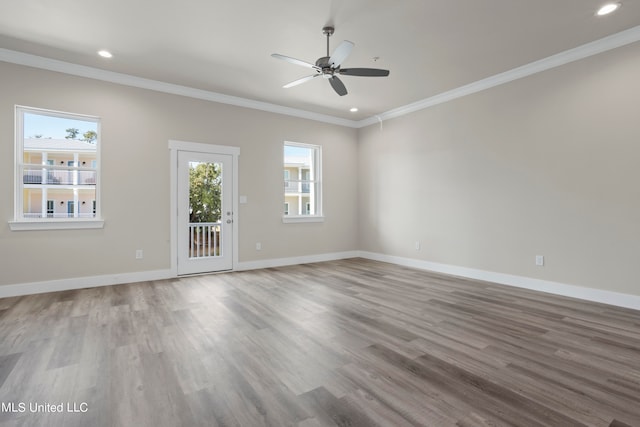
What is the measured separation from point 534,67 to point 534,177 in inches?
58.1

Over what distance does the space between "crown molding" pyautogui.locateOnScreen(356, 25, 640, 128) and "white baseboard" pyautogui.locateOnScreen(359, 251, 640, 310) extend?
282 centimetres

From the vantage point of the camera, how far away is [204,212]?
5.18 m

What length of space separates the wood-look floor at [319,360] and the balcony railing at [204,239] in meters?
1.28

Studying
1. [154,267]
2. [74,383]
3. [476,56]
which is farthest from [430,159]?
[74,383]

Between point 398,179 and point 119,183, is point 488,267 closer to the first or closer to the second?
point 398,179

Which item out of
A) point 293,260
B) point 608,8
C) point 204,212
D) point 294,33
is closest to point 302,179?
point 293,260

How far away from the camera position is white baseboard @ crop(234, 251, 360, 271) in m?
5.53

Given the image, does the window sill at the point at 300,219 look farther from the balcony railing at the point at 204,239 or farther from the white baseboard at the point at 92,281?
the balcony railing at the point at 204,239

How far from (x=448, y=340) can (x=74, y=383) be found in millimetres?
2732

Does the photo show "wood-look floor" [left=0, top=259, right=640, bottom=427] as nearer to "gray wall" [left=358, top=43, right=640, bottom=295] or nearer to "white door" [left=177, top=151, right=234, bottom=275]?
"gray wall" [left=358, top=43, right=640, bottom=295]

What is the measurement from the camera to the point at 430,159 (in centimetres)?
550

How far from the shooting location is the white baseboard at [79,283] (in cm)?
386

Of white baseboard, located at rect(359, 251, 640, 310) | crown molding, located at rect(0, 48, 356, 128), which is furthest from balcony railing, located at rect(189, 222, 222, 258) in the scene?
white baseboard, located at rect(359, 251, 640, 310)

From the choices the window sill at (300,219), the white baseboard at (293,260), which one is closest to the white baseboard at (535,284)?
the white baseboard at (293,260)
